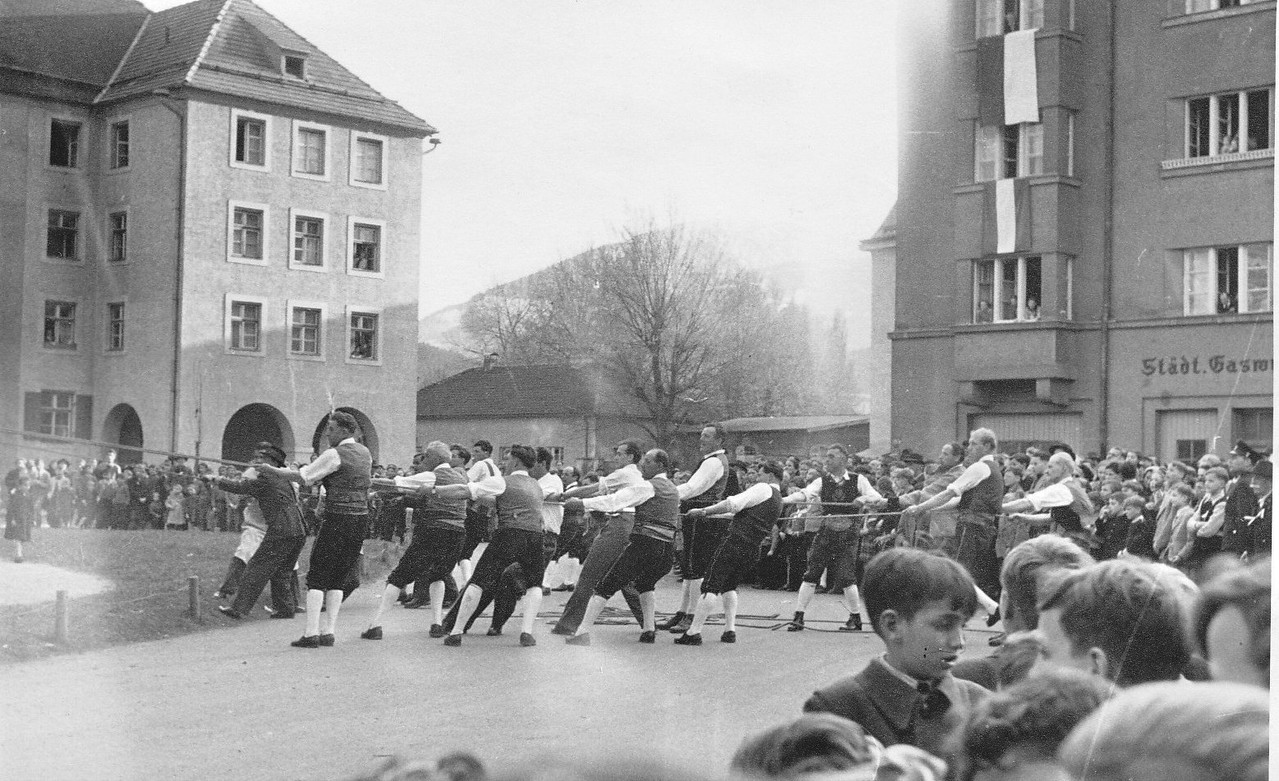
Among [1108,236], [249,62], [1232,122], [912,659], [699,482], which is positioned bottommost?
[912,659]

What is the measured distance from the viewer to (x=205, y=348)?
12.8 ft

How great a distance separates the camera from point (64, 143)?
383 cm

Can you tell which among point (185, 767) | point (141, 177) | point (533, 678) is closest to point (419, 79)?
point (141, 177)

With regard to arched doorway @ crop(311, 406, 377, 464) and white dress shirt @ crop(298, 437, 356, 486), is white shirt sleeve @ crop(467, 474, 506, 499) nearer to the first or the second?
white dress shirt @ crop(298, 437, 356, 486)

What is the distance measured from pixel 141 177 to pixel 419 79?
755 mm

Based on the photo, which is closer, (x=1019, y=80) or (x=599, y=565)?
(x=1019, y=80)

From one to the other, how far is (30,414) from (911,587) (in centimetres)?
222

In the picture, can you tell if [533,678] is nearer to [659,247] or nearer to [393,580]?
[393,580]

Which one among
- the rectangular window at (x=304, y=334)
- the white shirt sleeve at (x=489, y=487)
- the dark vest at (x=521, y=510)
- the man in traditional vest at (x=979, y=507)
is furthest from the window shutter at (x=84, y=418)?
the dark vest at (x=521, y=510)

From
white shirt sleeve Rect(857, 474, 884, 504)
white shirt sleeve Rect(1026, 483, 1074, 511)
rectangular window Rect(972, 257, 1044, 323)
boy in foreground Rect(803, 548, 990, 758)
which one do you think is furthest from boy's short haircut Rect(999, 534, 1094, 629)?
white shirt sleeve Rect(1026, 483, 1074, 511)

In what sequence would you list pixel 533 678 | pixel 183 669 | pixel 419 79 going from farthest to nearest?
1. pixel 533 678
2. pixel 183 669
3. pixel 419 79

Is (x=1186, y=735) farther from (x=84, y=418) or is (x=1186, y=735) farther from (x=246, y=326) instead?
(x=84, y=418)

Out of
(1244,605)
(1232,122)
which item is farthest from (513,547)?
(1244,605)

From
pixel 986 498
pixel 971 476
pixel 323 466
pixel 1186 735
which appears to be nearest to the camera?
pixel 1186 735
